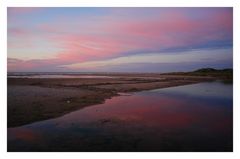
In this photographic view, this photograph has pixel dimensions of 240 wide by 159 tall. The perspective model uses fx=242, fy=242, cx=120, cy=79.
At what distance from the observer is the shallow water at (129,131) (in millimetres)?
Answer: 4492

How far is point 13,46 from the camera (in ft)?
21.3

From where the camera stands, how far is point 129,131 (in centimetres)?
501

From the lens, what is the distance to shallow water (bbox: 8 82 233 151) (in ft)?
14.7

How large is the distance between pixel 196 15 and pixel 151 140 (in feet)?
11.7

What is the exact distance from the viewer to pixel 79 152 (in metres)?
4.46

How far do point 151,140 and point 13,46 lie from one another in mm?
4455
